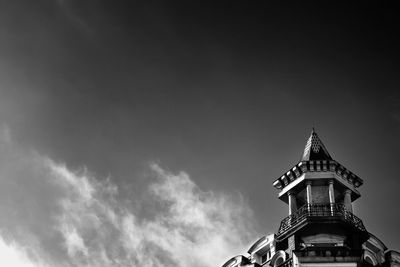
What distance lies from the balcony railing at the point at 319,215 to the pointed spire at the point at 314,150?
5108 millimetres

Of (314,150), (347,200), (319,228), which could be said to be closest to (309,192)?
(347,200)

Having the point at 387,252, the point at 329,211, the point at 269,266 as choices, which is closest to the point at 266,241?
the point at 269,266

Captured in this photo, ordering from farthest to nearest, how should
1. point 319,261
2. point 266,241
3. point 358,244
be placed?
point 266,241 < point 358,244 < point 319,261

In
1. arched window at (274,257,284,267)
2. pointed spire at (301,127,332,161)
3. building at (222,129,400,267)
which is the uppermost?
pointed spire at (301,127,332,161)

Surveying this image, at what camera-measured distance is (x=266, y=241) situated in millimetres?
38844

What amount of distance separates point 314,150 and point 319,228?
8241mm

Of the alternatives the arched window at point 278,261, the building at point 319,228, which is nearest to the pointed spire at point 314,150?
the building at point 319,228

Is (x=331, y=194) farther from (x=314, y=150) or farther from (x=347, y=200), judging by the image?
(x=314, y=150)

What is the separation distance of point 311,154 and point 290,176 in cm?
288

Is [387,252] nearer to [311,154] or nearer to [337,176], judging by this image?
[337,176]

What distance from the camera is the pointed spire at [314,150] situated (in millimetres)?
42719

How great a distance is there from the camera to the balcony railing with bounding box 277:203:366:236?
36875mm

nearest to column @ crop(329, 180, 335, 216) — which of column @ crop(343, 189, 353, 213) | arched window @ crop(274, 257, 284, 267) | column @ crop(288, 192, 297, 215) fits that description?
column @ crop(343, 189, 353, 213)

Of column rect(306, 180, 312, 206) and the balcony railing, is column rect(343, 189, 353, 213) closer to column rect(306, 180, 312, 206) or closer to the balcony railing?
the balcony railing
